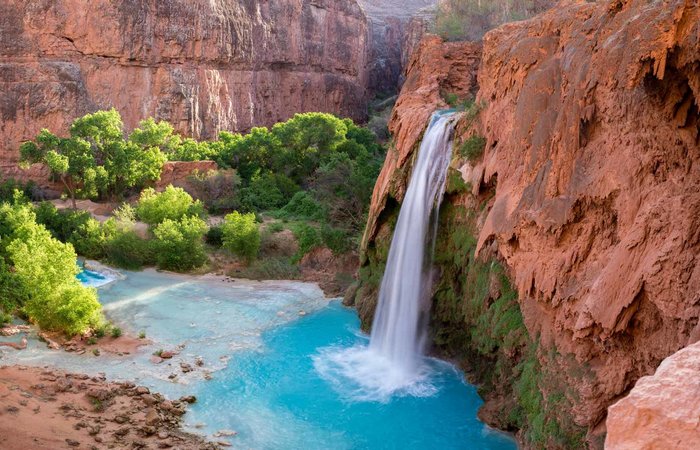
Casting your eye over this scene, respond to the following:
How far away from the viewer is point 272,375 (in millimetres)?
15977

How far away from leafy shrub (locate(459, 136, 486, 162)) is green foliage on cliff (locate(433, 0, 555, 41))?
19138 millimetres

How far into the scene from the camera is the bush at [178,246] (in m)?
25.8

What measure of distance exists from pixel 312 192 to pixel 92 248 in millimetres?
12282

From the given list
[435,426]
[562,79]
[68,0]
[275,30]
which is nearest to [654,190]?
[562,79]

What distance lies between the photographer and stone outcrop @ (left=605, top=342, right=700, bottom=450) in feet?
9.55

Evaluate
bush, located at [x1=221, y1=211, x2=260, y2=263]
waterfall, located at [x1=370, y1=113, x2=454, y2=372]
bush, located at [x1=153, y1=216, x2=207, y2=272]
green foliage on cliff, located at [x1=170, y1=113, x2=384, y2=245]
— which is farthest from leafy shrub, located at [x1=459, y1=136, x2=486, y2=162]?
green foliage on cliff, located at [x1=170, y1=113, x2=384, y2=245]

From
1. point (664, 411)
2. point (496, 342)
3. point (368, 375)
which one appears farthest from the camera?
point (368, 375)

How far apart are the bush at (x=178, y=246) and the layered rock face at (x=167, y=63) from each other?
1722 cm

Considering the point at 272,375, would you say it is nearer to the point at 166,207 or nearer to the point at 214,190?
the point at 166,207

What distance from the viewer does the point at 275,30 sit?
174 ft

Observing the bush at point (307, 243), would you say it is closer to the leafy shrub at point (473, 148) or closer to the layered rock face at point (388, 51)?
the leafy shrub at point (473, 148)

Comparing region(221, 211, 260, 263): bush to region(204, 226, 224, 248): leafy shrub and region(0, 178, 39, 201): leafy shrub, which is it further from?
region(0, 178, 39, 201): leafy shrub

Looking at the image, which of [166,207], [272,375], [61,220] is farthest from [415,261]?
[61,220]

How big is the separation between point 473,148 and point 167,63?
3372 cm
